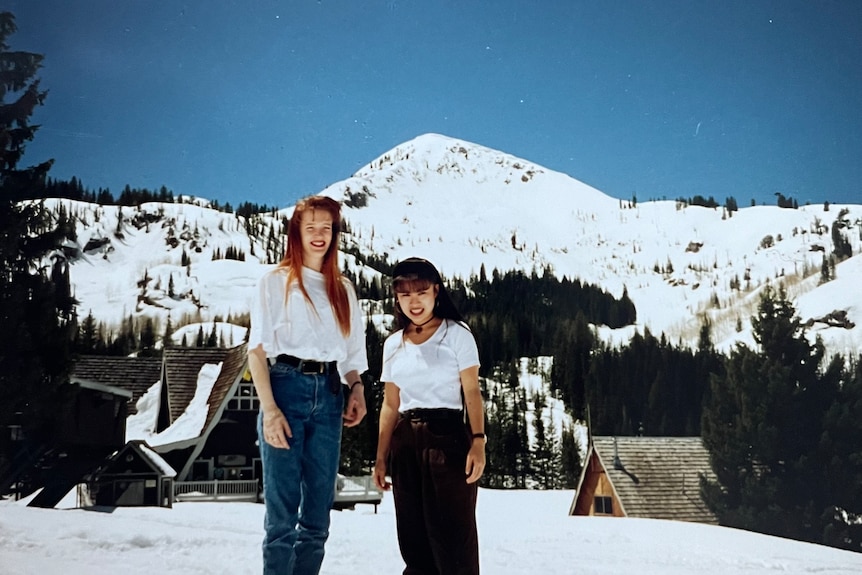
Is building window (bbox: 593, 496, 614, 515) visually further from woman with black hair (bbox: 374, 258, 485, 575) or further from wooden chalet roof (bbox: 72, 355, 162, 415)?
wooden chalet roof (bbox: 72, 355, 162, 415)

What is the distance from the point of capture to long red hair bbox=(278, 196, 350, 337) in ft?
8.27

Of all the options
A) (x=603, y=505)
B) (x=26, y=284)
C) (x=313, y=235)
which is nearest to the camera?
(x=313, y=235)

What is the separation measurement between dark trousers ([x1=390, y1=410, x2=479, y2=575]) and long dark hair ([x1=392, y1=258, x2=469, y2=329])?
353 millimetres

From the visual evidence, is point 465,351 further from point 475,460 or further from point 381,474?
point 381,474

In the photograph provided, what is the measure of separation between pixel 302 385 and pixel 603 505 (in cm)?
221

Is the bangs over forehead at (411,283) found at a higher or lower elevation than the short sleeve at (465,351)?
higher

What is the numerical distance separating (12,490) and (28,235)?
119cm

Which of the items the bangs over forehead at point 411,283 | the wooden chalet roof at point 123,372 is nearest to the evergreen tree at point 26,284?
the wooden chalet roof at point 123,372

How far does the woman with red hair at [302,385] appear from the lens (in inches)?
90.0

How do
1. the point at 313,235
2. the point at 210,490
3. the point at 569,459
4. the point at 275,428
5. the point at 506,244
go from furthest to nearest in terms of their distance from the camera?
1. the point at 506,244
2. the point at 569,459
3. the point at 210,490
4. the point at 313,235
5. the point at 275,428

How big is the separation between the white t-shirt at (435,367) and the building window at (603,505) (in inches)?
67.6

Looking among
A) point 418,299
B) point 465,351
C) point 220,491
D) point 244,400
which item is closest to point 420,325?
point 418,299

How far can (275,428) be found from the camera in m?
2.25

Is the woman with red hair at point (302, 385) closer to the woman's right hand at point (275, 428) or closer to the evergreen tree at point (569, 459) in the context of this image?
the woman's right hand at point (275, 428)
